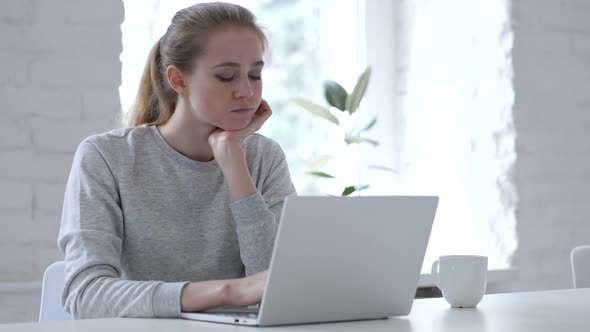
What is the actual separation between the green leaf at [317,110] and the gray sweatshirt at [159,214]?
107 centimetres

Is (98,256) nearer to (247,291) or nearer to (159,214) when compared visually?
(159,214)

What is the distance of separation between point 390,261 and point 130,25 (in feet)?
6.05

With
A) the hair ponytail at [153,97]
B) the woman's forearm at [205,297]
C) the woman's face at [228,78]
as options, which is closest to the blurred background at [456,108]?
the hair ponytail at [153,97]

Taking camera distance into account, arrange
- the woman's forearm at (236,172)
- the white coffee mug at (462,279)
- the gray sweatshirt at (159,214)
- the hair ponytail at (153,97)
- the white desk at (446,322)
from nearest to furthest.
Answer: the white desk at (446,322)
the white coffee mug at (462,279)
the gray sweatshirt at (159,214)
the woman's forearm at (236,172)
the hair ponytail at (153,97)

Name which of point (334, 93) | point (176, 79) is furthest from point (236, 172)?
point (334, 93)

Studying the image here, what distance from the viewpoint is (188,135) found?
174 centimetres

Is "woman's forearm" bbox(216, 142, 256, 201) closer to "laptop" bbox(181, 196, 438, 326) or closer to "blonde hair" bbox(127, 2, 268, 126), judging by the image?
"blonde hair" bbox(127, 2, 268, 126)

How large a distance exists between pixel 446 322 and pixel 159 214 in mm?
720

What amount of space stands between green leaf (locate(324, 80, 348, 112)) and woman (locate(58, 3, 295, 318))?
980 millimetres

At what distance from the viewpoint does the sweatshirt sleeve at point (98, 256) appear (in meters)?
1.19

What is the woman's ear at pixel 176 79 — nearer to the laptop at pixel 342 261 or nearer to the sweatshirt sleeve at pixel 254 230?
the sweatshirt sleeve at pixel 254 230

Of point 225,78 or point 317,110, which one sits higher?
point 225,78

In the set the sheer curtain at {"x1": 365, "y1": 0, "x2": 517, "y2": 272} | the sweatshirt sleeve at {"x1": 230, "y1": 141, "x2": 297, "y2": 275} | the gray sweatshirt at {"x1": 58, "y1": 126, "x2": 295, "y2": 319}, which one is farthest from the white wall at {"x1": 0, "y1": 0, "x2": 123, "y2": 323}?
the sheer curtain at {"x1": 365, "y1": 0, "x2": 517, "y2": 272}

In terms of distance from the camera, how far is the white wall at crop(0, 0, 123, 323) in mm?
2127
